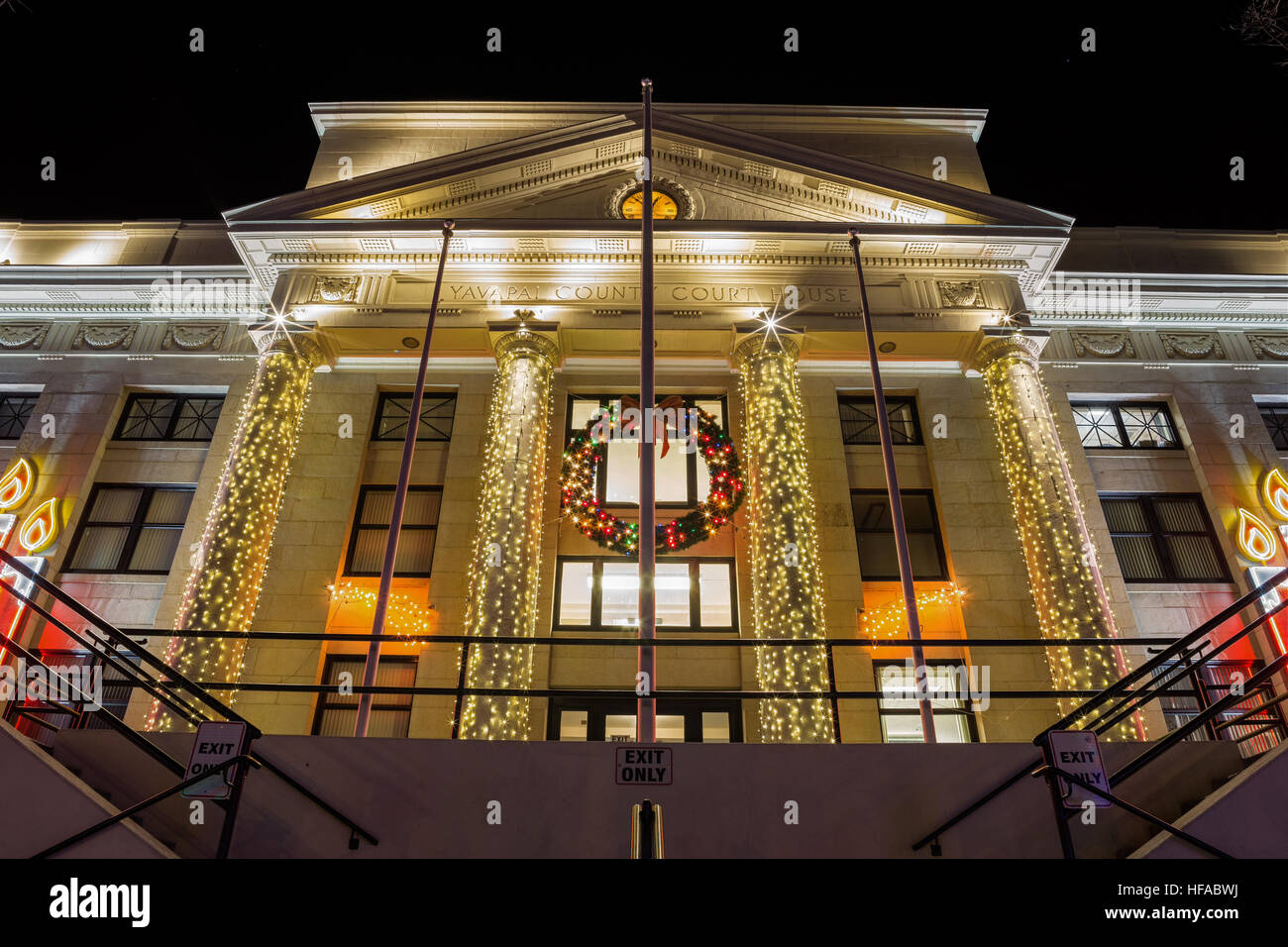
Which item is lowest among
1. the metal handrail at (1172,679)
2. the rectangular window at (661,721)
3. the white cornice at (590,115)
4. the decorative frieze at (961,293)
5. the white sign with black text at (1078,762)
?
the white sign with black text at (1078,762)

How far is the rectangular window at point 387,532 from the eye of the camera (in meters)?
16.2

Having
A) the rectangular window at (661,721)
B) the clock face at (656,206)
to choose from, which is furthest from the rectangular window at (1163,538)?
the clock face at (656,206)

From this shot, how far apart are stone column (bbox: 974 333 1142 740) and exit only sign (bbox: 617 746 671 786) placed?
8.66 metres

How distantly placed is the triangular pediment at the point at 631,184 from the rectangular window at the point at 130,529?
252 inches

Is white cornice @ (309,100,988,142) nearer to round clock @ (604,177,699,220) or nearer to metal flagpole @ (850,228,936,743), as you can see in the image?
round clock @ (604,177,699,220)

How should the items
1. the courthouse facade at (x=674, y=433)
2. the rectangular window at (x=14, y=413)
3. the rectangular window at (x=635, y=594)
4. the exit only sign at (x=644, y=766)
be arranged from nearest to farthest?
1. the exit only sign at (x=644, y=766)
2. the courthouse facade at (x=674, y=433)
3. the rectangular window at (x=635, y=594)
4. the rectangular window at (x=14, y=413)

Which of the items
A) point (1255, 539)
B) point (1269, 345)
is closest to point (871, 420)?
point (1255, 539)

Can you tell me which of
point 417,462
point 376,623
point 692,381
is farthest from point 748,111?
point 376,623

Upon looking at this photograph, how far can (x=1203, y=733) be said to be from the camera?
43.2ft

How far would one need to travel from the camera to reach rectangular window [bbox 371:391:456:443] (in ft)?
58.6

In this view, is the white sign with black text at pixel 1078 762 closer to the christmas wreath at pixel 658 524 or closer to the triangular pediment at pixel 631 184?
the christmas wreath at pixel 658 524

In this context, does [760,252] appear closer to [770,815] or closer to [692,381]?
[692,381]

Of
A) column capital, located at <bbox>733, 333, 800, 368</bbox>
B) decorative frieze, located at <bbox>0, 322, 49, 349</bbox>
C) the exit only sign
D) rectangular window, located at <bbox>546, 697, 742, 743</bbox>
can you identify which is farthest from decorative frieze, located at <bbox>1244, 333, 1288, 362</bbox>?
decorative frieze, located at <bbox>0, 322, 49, 349</bbox>
